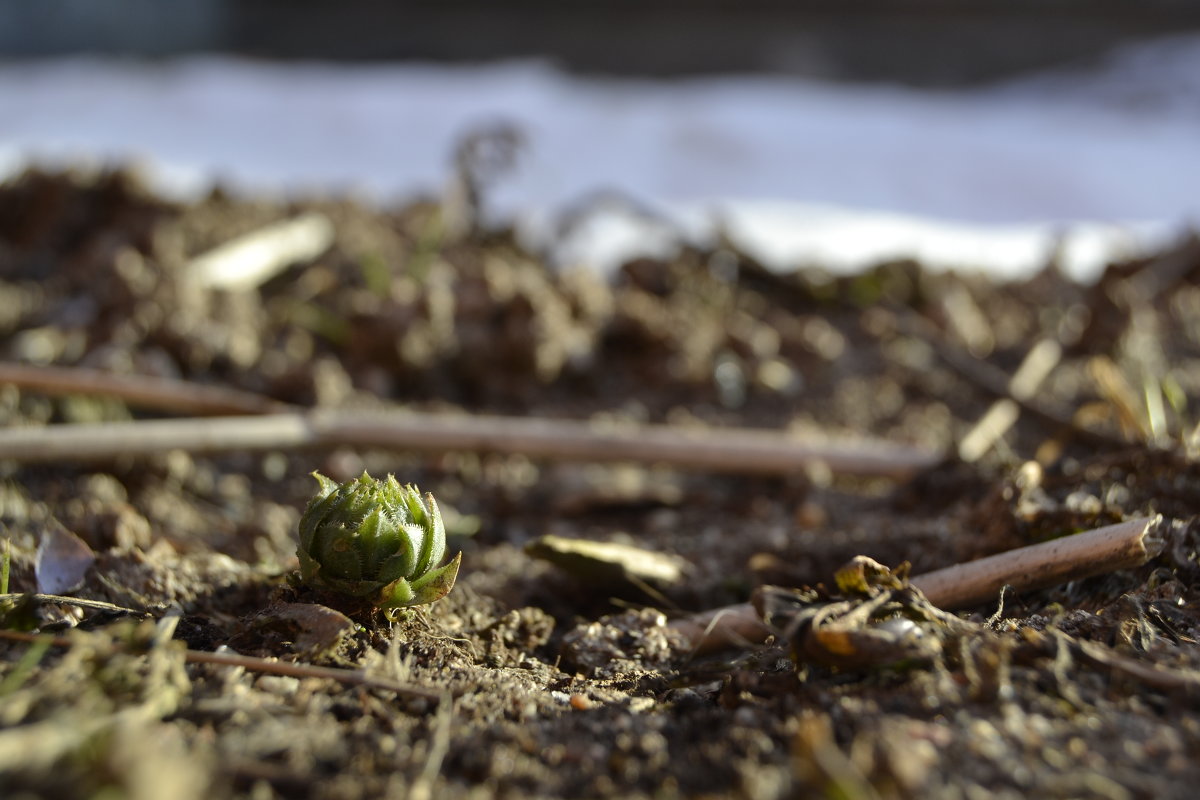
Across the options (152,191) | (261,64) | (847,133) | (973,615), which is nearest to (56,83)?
(261,64)

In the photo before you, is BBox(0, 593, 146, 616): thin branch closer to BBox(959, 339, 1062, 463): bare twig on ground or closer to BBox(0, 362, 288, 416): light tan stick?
BBox(0, 362, 288, 416): light tan stick

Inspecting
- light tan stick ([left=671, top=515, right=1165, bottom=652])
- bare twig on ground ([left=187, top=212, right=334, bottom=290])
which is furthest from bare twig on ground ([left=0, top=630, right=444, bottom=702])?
bare twig on ground ([left=187, top=212, right=334, bottom=290])

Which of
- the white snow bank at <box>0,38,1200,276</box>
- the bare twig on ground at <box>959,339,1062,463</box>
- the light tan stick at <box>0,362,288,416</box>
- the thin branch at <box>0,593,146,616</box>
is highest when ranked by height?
the white snow bank at <box>0,38,1200,276</box>

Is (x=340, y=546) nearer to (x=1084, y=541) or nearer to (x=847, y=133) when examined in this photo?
(x=1084, y=541)

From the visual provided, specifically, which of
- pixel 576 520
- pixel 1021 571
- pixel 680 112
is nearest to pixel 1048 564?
pixel 1021 571

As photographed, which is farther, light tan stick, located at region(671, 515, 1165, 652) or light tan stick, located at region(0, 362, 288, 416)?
light tan stick, located at region(0, 362, 288, 416)

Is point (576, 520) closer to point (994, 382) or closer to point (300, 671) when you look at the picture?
point (300, 671)

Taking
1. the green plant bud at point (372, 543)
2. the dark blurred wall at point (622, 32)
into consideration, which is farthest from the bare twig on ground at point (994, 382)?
the dark blurred wall at point (622, 32)
